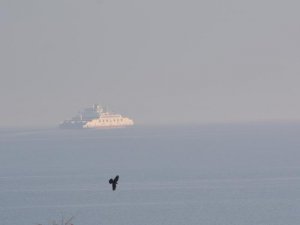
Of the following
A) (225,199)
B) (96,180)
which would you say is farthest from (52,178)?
(225,199)

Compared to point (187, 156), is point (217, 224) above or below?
below

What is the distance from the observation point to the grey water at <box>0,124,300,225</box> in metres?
76.1

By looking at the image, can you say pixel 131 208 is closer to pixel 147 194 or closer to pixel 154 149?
pixel 147 194

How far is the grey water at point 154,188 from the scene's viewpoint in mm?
76062

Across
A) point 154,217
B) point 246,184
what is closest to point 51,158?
point 246,184

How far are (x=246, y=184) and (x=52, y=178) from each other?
17412 millimetres

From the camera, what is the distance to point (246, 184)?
319ft

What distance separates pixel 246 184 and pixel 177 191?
721cm

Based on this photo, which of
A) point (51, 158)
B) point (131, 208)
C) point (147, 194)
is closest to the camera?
point (131, 208)

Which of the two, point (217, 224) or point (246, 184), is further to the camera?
point (246, 184)

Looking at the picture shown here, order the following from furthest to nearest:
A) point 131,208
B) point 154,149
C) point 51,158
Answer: point 154,149 < point 51,158 < point 131,208

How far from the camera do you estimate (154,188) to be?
94812mm

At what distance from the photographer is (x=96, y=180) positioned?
104250 millimetres

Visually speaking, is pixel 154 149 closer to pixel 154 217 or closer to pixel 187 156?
pixel 187 156
